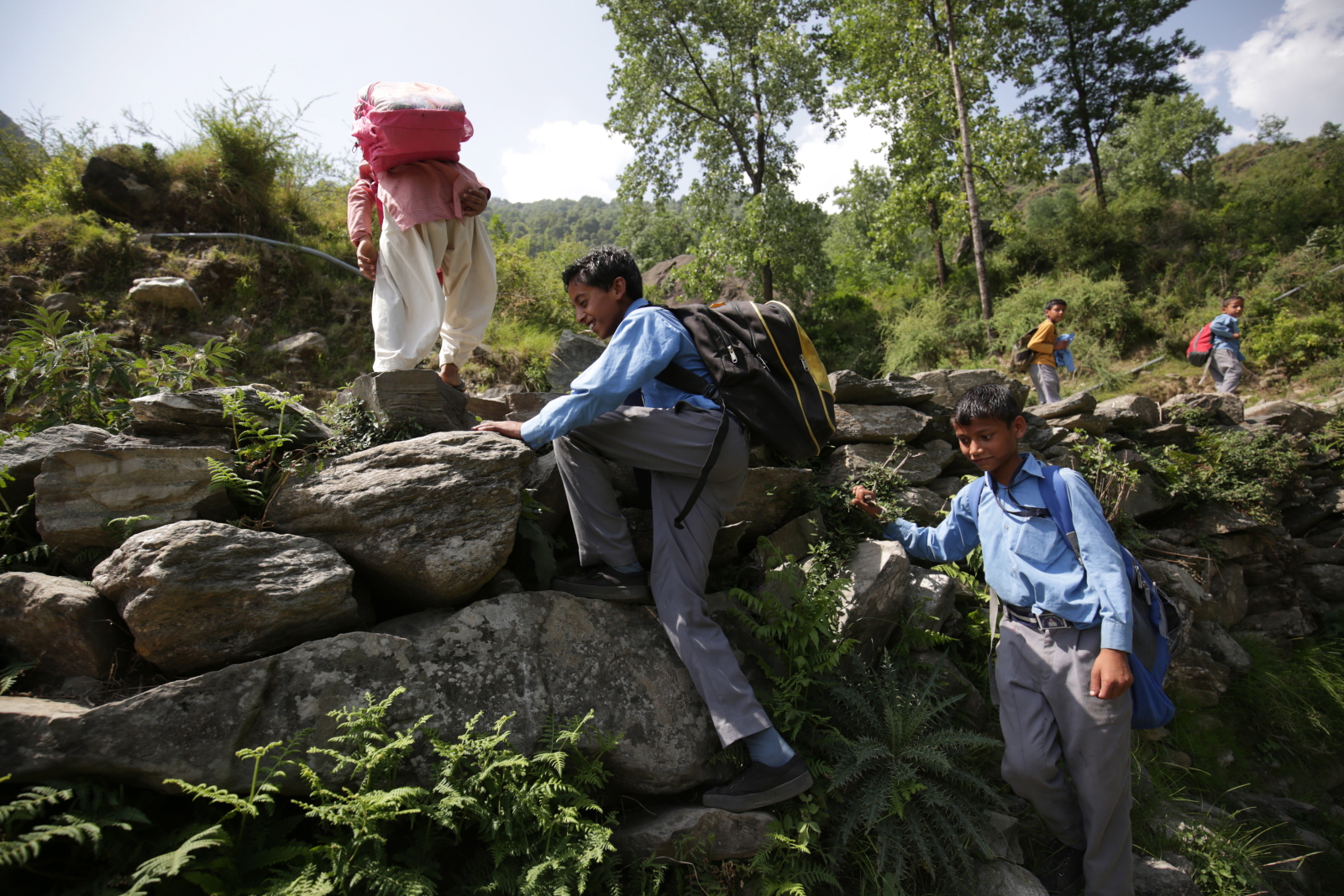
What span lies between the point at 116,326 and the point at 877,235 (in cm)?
1592

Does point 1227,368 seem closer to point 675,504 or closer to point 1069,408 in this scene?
point 1069,408

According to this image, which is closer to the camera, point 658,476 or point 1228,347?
point 658,476

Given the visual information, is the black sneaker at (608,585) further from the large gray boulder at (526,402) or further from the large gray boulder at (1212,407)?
the large gray boulder at (1212,407)

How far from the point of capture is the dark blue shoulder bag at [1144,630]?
295cm

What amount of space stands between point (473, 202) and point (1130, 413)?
726 cm

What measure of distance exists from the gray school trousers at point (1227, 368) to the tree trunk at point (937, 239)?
8.95 m

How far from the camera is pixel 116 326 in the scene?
231 inches

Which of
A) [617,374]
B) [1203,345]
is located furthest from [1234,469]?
[617,374]

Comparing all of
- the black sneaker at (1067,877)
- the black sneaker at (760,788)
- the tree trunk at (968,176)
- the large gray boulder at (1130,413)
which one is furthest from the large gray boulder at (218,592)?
the tree trunk at (968,176)

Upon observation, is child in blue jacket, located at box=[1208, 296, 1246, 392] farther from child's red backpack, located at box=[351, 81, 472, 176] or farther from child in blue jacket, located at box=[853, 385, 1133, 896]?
child's red backpack, located at box=[351, 81, 472, 176]

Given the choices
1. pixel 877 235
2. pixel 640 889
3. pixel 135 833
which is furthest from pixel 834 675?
pixel 877 235

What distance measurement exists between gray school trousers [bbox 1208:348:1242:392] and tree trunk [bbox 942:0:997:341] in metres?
4.67

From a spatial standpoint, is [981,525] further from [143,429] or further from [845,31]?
[845,31]

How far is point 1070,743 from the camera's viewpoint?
2.96 m
